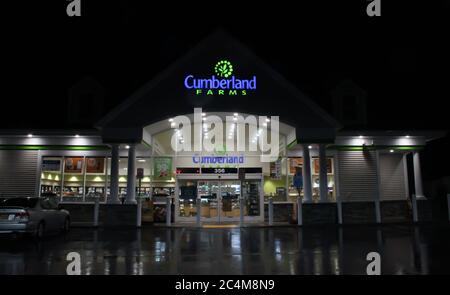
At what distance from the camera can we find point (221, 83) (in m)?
18.5

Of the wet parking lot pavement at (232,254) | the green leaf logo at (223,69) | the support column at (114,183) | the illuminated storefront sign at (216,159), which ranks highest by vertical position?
the green leaf logo at (223,69)

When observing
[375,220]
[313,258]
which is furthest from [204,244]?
[375,220]

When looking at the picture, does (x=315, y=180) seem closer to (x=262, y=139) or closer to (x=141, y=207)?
(x=262, y=139)

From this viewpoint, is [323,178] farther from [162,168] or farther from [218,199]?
[162,168]

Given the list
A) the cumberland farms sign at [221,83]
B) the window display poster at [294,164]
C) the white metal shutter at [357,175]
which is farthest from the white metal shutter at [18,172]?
the white metal shutter at [357,175]

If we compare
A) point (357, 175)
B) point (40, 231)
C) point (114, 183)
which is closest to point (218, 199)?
point (114, 183)

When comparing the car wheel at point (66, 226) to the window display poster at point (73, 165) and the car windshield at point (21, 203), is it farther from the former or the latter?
the window display poster at point (73, 165)

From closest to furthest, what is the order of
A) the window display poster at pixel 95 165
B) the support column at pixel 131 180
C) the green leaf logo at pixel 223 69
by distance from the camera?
the support column at pixel 131 180 → the green leaf logo at pixel 223 69 → the window display poster at pixel 95 165

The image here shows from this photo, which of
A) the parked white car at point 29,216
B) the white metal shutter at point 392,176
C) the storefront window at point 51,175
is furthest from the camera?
the white metal shutter at point 392,176

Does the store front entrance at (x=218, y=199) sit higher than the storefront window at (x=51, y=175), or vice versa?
the storefront window at (x=51, y=175)

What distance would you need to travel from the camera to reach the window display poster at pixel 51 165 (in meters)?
20.8

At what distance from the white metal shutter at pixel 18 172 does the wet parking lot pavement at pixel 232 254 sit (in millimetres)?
7387

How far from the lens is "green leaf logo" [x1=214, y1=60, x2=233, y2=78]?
18.8 m

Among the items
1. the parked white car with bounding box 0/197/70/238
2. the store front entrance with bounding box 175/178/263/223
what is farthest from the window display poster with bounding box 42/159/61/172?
the store front entrance with bounding box 175/178/263/223
